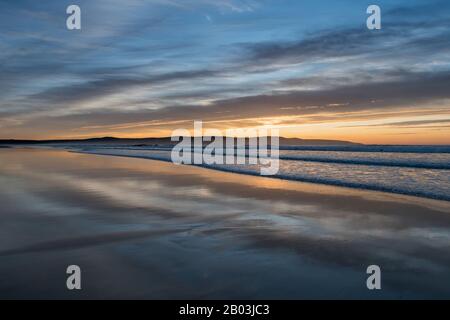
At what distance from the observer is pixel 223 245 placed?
219 inches

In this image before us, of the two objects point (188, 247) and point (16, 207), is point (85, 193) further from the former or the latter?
point (188, 247)

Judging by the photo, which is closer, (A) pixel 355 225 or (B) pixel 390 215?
(A) pixel 355 225

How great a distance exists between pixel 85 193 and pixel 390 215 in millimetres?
8201

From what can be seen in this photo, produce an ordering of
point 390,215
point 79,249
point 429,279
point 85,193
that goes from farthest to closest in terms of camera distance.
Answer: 1. point 85,193
2. point 390,215
3. point 79,249
4. point 429,279

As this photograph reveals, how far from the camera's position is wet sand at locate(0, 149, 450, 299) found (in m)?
4.00

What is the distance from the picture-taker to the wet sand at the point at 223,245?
400 centimetres
